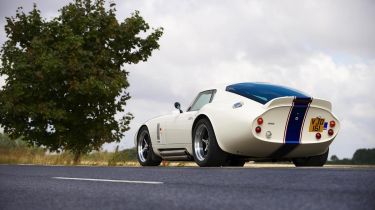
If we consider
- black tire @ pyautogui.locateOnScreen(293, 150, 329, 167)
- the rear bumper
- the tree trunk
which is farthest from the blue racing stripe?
the tree trunk

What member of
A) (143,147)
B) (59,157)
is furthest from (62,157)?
(143,147)

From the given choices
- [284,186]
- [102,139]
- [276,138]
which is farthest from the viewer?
[102,139]

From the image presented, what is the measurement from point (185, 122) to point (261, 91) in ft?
5.46

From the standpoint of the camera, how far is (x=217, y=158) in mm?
11391

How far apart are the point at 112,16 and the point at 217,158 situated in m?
16.6

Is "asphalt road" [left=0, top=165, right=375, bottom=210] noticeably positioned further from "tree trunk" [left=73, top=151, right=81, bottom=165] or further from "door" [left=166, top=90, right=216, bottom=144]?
"tree trunk" [left=73, top=151, right=81, bottom=165]

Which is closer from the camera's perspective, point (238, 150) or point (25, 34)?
point (238, 150)

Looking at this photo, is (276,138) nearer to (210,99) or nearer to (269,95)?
(269,95)

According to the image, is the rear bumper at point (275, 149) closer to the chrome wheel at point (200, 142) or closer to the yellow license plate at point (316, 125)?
the yellow license plate at point (316, 125)

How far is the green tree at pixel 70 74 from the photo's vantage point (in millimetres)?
24531

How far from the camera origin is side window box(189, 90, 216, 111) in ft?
40.9

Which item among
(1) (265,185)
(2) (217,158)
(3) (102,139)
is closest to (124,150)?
(3) (102,139)

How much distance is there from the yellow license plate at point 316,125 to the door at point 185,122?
1983mm

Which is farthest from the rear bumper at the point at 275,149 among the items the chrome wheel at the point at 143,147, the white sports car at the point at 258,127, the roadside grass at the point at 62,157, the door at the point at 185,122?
the roadside grass at the point at 62,157
